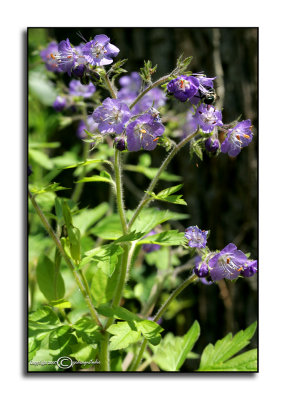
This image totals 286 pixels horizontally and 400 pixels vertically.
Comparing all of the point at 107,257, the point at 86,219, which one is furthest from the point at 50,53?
the point at 107,257

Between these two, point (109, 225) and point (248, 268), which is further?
point (109, 225)

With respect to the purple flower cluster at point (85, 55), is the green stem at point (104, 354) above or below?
below

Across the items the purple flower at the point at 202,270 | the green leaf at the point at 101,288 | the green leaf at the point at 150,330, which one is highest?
the purple flower at the point at 202,270

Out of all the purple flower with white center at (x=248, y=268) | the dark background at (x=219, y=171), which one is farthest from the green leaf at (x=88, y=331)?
the dark background at (x=219, y=171)

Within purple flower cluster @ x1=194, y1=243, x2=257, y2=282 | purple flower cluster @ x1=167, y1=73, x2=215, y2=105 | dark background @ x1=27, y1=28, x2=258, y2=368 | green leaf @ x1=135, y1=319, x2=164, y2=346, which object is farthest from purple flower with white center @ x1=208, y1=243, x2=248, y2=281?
dark background @ x1=27, y1=28, x2=258, y2=368

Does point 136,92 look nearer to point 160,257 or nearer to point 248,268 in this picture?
point 160,257

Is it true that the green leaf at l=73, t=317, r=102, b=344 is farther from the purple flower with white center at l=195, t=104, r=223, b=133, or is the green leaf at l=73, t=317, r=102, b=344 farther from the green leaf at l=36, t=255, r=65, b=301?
the purple flower with white center at l=195, t=104, r=223, b=133

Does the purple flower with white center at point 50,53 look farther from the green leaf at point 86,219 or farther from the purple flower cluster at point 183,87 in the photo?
the purple flower cluster at point 183,87
